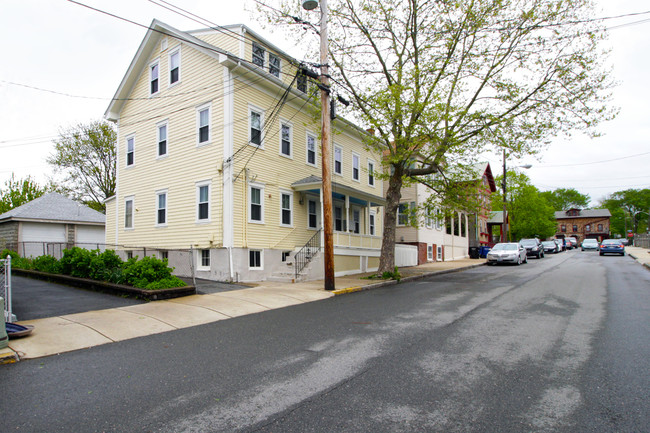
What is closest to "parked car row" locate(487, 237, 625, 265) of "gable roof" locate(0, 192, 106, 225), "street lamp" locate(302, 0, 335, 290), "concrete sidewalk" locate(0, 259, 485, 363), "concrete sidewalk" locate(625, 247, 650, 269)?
"concrete sidewalk" locate(625, 247, 650, 269)

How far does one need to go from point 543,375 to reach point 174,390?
431 cm

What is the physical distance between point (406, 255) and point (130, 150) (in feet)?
56.1

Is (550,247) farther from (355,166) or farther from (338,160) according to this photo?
(338,160)

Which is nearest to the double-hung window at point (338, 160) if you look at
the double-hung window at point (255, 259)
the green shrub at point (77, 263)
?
the double-hung window at point (255, 259)

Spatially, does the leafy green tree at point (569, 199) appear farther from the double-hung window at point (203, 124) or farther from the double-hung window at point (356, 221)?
the double-hung window at point (203, 124)

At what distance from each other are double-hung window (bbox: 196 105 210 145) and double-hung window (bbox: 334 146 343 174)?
7793 millimetres

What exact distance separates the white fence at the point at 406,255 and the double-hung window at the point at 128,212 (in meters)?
14.8

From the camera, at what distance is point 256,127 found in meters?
16.5

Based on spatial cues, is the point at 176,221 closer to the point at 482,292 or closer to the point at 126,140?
the point at 126,140

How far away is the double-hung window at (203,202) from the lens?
15750mm

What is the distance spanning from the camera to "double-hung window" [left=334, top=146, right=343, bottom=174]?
21.7m

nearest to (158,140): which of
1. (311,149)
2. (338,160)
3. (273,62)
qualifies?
(273,62)

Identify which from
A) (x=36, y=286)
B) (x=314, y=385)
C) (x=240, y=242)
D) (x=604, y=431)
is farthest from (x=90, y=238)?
(x=604, y=431)

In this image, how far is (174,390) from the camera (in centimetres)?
427
